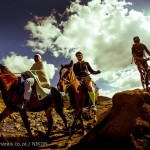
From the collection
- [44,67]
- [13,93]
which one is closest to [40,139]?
[13,93]

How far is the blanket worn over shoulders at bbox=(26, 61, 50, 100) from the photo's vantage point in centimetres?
1257

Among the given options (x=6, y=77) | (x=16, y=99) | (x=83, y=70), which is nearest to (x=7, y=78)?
(x=6, y=77)

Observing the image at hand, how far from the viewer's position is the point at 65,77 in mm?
11680

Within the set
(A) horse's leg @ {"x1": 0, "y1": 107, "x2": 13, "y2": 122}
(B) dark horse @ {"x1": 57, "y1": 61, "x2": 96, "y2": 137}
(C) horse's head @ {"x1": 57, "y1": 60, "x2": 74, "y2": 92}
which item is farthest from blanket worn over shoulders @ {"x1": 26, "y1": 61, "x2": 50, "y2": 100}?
(A) horse's leg @ {"x1": 0, "y1": 107, "x2": 13, "y2": 122}

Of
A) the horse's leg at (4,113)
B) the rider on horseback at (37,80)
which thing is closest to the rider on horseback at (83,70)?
the rider on horseback at (37,80)

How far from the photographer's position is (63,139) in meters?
11.7

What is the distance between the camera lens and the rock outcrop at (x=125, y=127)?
7.48 meters

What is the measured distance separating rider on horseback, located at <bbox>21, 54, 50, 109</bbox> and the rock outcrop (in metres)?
3.72

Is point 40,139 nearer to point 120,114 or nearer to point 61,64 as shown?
point 61,64

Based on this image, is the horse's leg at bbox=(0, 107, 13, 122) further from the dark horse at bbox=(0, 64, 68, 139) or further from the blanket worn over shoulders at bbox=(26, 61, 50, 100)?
the blanket worn over shoulders at bbox=(26, 61, 50, 100)

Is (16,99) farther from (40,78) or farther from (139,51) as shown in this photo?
(139,51)

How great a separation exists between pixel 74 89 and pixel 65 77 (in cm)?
77

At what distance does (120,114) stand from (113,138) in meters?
0.88

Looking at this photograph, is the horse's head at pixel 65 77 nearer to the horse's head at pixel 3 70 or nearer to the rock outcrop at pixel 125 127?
the horse's head at pixel 3 70
